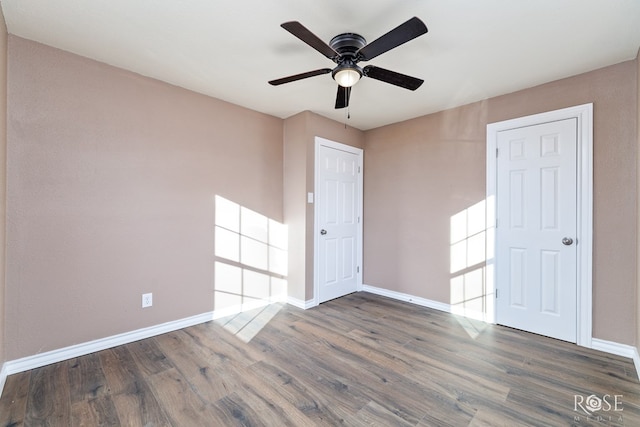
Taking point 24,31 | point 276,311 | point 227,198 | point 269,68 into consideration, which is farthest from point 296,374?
point 24,31

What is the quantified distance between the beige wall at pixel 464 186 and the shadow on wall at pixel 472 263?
0.30 ft

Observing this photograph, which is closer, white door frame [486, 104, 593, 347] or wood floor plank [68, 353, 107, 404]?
wood floor plank [68, 353, 107, 404]

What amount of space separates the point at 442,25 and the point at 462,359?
8.23 feet

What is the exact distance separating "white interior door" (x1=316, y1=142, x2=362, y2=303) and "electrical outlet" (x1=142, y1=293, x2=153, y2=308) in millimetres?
1834

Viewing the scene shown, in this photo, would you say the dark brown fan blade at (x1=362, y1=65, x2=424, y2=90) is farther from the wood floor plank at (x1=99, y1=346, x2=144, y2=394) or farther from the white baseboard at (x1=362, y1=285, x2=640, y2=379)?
the wood floor plank at (x1=99, y1=346, x2=144, y2=394)

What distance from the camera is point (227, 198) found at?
10.6 ft

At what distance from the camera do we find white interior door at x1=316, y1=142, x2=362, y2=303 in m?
3.69

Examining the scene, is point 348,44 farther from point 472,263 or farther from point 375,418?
point 472,263

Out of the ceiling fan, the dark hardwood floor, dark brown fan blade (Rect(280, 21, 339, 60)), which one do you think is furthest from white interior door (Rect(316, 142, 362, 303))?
dark brown fan blade (Rect(280, 21, 339, 60))

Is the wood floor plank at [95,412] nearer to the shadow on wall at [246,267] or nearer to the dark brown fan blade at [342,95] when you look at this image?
the shadow on wall at [246,267]

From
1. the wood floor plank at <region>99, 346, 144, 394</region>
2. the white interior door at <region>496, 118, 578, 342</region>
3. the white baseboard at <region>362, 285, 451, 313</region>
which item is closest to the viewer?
the wood floor plank at <region>99, 346, 144, 394</region>

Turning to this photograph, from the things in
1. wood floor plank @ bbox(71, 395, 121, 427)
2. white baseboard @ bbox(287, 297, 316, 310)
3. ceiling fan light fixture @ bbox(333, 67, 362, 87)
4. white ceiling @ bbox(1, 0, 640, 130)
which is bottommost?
wood floor plank @ bbox(71, 395, 121, 427)

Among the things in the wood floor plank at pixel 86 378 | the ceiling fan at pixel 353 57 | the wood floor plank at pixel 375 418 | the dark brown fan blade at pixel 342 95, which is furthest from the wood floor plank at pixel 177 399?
the dark brown fan blade at pixel 342 95

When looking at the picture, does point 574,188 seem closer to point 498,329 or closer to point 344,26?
point 498,329
